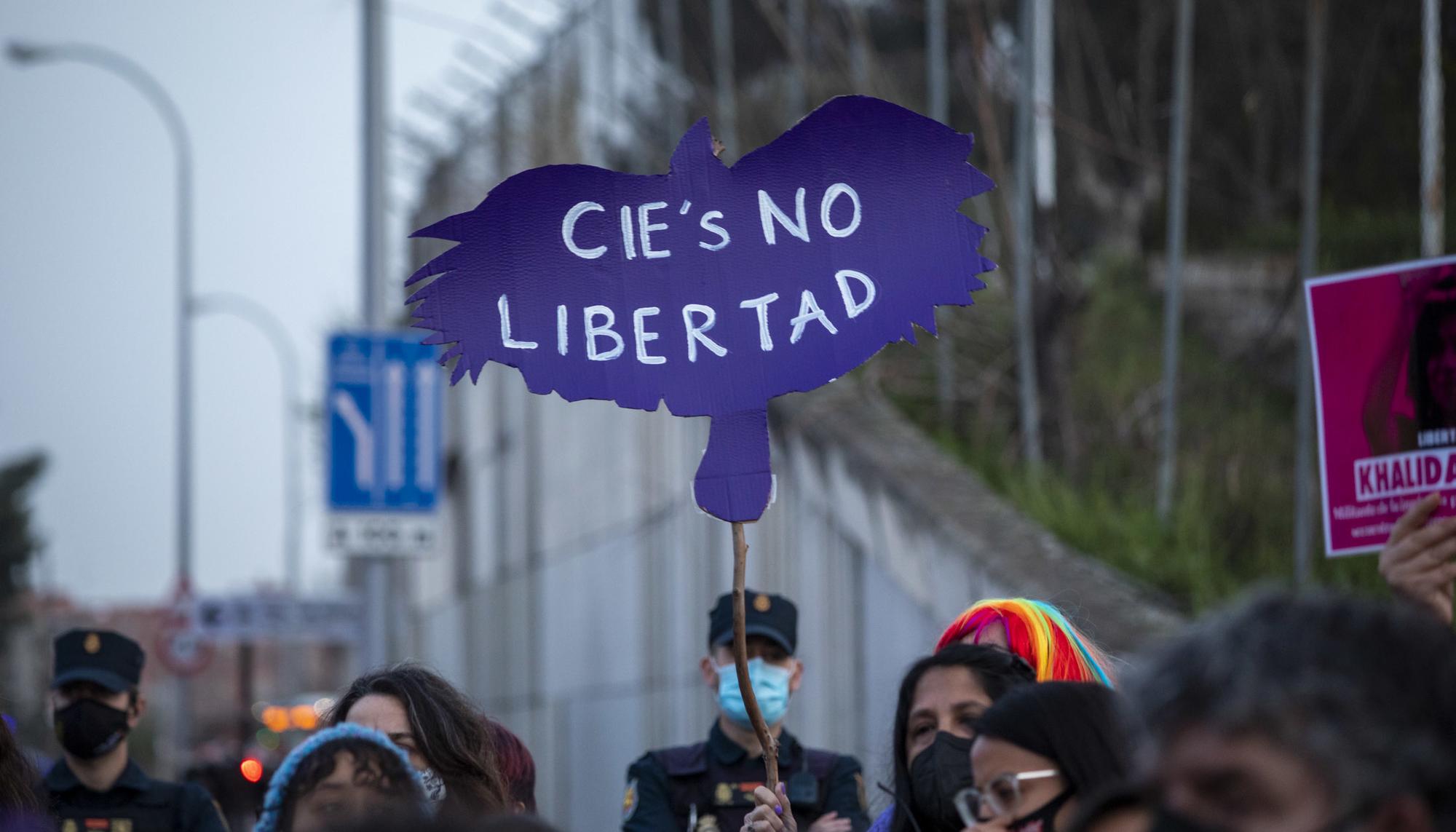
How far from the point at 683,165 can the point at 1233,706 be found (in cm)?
251

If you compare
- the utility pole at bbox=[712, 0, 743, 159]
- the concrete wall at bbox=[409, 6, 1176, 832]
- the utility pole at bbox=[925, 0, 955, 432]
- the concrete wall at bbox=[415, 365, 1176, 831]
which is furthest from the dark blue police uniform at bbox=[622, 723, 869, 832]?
the utility pole at bbox=[712, 0, 743, 159]

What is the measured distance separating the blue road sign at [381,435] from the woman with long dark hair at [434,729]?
21.2 ft

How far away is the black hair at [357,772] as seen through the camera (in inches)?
105

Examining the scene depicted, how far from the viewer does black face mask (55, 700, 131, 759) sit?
225 inches

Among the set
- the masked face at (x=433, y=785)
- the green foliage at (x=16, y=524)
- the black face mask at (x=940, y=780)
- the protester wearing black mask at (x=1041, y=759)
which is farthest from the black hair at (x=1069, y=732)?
the green foliage at (x=16, y=524)

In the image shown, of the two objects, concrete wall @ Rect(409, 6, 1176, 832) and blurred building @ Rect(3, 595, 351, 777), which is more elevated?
concrete wall @ Rect(409, 6, 1176, 832)

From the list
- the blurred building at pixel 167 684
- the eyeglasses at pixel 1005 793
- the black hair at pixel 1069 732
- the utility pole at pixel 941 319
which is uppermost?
the utility pole at pixel 941 319

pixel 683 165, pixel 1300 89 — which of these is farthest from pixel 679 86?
pixel 683 165

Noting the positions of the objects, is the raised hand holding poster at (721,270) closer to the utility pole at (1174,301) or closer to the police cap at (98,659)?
the police cap at (98,659)

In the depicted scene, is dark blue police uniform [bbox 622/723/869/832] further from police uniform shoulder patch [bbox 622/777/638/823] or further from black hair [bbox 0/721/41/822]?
black hair [bbox 0/721/41/822]

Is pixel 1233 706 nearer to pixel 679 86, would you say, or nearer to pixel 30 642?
pixel 679 86

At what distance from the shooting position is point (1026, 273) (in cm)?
1008

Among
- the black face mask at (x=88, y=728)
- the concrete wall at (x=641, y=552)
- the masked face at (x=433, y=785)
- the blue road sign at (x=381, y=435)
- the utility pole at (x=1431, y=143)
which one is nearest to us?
the masked face at (x=433, y=785)

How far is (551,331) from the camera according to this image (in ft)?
12.8
